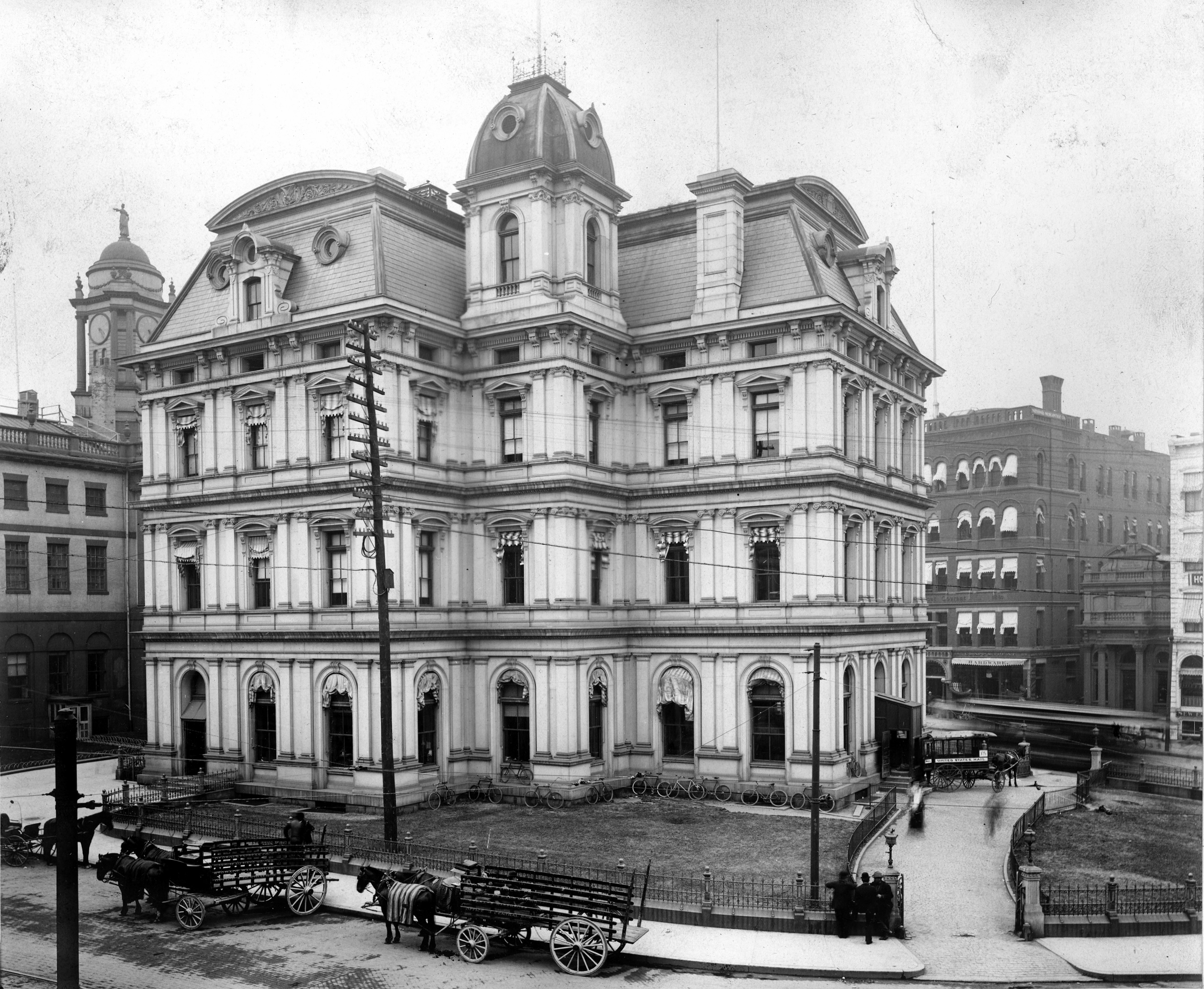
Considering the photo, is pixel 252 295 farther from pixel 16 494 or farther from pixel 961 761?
pixel 961 761

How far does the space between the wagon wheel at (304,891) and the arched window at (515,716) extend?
13.6 m

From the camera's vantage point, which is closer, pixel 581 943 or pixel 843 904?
pixel 581 943

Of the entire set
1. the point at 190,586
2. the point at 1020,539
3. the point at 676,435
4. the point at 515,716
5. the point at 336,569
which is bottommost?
the point at 515,716

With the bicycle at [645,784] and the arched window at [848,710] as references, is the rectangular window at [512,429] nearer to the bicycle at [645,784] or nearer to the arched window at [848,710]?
the bicycle at [645,784]

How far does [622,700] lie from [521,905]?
1782 centimetres

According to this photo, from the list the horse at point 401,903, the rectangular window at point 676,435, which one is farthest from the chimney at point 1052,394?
the horse at point 401,903

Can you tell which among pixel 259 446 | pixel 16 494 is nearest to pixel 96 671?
pixel 16 494

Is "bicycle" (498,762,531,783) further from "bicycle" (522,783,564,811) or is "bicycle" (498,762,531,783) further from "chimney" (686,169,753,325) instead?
"chimney" (686,169,753,325)

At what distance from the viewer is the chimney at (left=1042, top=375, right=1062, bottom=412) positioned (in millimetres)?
29016

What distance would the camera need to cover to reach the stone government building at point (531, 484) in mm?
33406

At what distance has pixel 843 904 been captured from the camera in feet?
63.6

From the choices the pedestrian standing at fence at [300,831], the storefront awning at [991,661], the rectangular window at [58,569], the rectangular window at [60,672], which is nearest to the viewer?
the pedestrian standing at fence at [300,831]

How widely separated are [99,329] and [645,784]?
32673mm

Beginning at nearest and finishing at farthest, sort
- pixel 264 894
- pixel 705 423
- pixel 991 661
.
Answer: pixel 264 894 < pixel 705 423 < pixel 991 661
